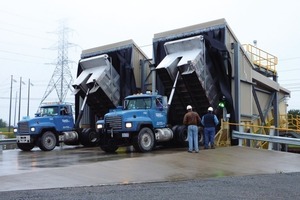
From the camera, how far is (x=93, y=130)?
66.6 feet

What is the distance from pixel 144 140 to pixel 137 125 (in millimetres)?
691

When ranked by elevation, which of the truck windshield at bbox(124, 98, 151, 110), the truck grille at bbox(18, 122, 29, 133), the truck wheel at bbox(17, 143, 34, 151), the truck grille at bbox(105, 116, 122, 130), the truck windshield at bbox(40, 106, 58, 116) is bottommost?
the truck wheel at bbox(17, 143, 34, 151)

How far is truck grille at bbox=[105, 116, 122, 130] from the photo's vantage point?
15.1m

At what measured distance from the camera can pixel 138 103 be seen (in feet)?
54.0

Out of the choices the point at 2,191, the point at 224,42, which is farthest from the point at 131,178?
the point at 224,42

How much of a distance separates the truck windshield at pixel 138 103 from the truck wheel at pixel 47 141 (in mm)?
4405

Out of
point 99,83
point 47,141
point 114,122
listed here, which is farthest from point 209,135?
point 47,141

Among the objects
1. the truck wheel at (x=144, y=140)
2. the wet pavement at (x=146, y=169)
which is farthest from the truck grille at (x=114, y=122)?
the wet pavement at (x=146, y=169)

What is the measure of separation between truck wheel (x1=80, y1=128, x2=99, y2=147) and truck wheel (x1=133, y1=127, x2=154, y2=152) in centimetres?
521

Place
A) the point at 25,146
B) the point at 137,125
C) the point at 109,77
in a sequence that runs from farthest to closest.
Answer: the point at 109,77 < the point at 25,146 < the point at 137,125

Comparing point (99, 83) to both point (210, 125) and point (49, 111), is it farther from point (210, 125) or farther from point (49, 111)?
point (210, 125)

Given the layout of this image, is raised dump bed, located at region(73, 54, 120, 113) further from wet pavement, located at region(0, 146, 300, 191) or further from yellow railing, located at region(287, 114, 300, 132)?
yellow railing, located at region(287, 114, 300, 132)

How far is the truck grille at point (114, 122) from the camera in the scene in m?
15.1

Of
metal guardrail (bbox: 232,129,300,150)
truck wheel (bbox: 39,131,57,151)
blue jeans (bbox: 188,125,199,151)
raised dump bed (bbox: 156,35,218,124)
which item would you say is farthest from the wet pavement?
truck wheel (bbox: 39,131,57,151)
